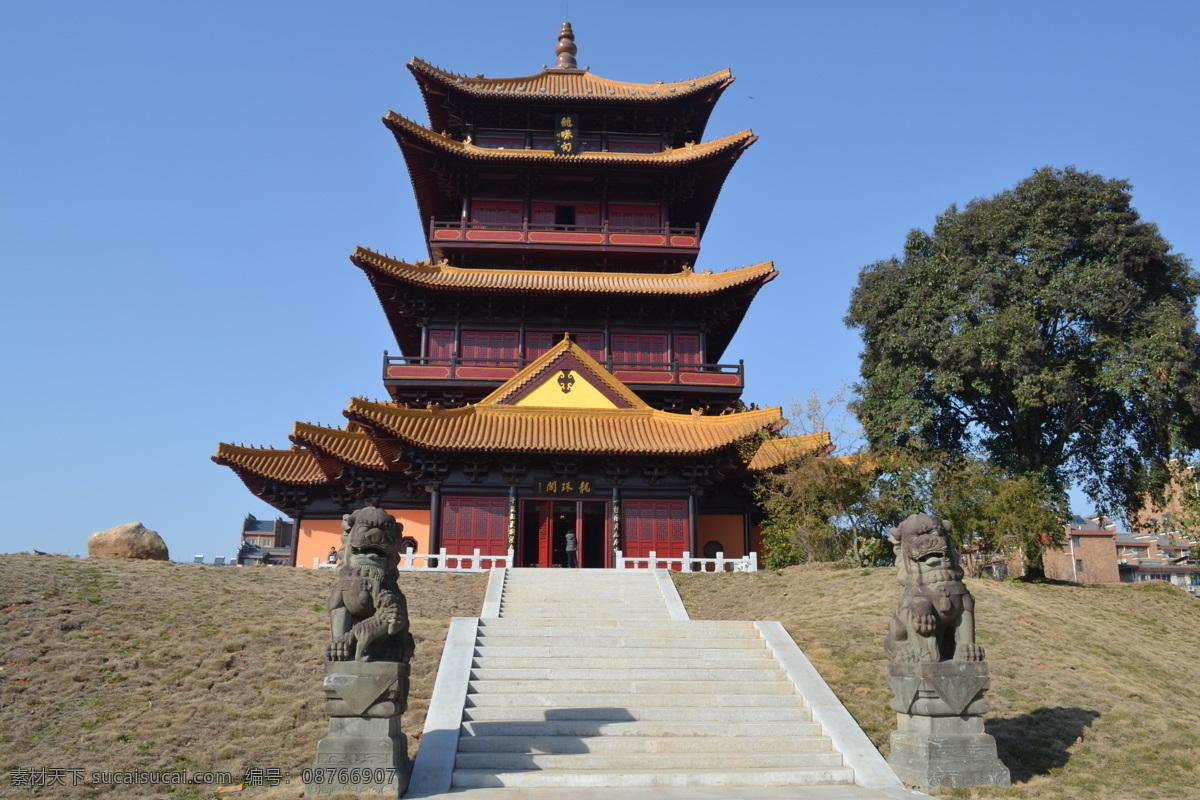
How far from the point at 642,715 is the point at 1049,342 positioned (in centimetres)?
2005

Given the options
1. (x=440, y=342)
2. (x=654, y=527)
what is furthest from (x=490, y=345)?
(x=654, y=527)

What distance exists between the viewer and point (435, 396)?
29062mm

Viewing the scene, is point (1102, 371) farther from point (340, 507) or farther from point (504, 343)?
point (340, 507)

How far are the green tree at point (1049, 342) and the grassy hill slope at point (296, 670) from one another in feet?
24.5

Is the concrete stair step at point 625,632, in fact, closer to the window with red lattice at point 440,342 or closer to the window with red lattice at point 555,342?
the window with red lattice at point 555,342

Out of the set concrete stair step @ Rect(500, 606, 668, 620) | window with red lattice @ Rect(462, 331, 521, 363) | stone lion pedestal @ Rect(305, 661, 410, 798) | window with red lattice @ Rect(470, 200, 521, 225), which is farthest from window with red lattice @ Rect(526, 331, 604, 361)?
stone lion pedestal @ Rect(305, 661, 410, 798)

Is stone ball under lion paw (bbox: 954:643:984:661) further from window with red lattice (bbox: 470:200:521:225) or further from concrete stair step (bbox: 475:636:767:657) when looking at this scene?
window with red lattice (bbox: 470:200:521:225)

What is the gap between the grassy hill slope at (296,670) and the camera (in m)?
11.1

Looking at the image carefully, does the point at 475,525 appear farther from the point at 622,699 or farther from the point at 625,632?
the point at 622,699

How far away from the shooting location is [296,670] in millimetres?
13719

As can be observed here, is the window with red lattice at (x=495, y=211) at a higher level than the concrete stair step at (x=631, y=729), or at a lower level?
higher

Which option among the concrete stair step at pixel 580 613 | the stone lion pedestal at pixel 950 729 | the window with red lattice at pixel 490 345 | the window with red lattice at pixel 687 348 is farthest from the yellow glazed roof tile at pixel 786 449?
the stone lion pedestal at pixel 950 729

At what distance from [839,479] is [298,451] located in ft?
54.0

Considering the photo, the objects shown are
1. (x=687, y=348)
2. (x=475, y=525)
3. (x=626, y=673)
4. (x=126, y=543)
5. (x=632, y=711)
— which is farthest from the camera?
(x=687, y=348)
